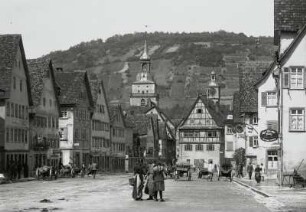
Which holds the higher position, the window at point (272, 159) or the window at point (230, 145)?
the window at point (230, 145)

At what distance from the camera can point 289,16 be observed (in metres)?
46.8

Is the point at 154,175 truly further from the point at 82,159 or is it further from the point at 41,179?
the point at 82,159

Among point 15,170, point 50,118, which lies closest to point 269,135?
point 15,170

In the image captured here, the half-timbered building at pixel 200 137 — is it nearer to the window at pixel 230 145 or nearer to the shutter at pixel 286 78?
the window at pixel 230 145

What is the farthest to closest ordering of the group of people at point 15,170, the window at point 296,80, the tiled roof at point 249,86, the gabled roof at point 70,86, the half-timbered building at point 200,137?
1. the half-timbered building at point 200,137
2. the gabled roof at point 70,86
3. the tiled roof at point 249,86
4. the group of people at point 15,170
5. the window at point 296,80

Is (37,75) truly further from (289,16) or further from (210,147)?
(210,147)

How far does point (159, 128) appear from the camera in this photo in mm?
133375

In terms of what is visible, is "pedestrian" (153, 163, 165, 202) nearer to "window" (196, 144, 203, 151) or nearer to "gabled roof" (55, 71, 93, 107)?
"gabled roof" (55, 71, 93, 107)

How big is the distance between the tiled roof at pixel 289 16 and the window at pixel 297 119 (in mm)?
4898

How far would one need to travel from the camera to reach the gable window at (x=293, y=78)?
152 feet

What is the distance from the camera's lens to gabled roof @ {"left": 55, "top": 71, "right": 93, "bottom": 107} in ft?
285

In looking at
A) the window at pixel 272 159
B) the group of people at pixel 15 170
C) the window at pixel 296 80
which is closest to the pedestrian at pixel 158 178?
the window at pixel 296 80

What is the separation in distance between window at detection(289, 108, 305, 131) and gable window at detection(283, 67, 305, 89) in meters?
1.45

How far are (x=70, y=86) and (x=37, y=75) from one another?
1290 centimetres
